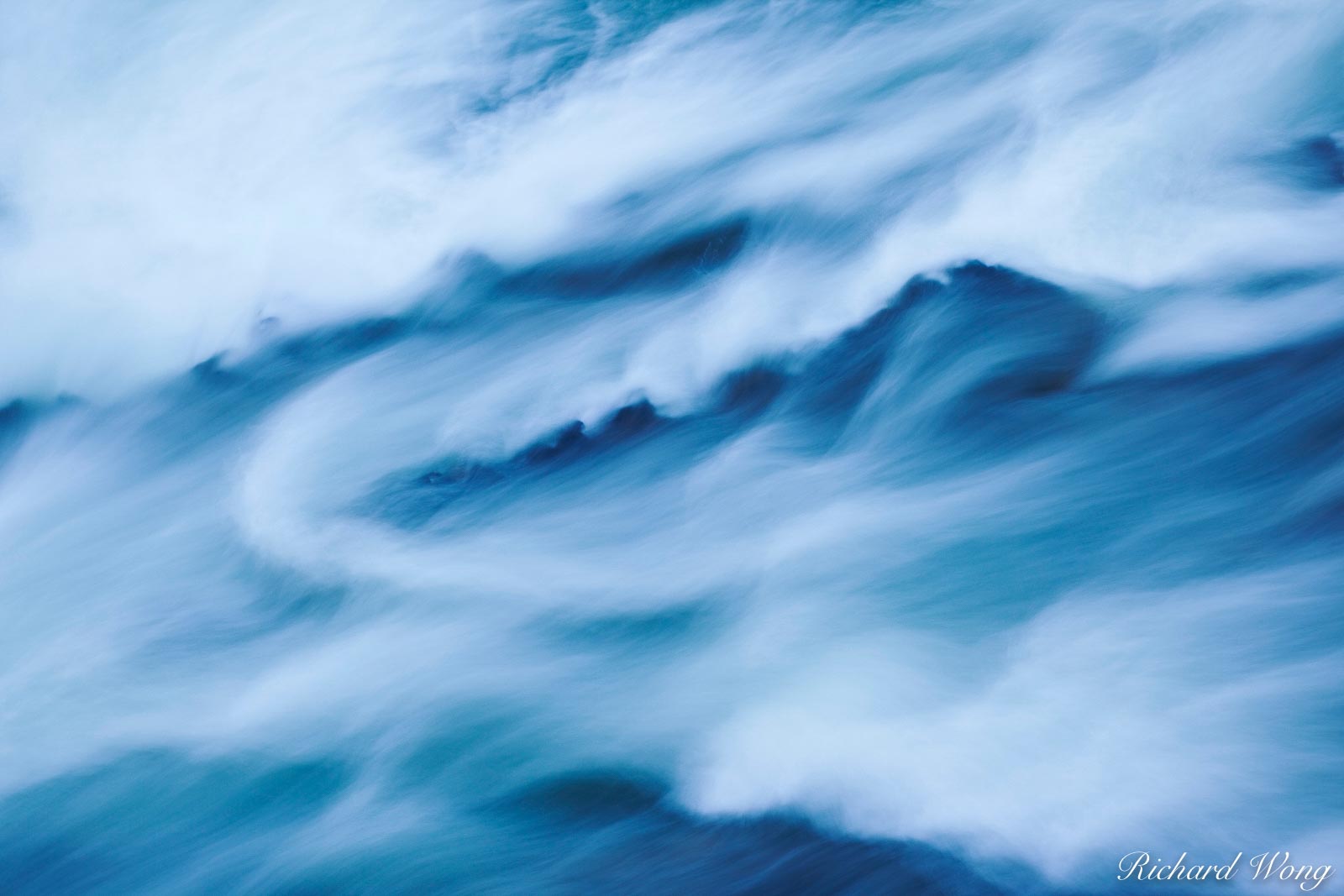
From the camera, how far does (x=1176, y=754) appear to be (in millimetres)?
3125

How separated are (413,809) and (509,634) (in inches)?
25.6

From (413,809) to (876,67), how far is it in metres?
3.76

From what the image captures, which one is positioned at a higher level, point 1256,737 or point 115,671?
point 115,671

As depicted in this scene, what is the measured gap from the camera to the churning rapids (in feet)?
10.9

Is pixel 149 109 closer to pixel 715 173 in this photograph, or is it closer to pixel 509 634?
pixel 715 173

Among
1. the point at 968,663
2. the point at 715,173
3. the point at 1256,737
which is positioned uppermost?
the point at 715,173

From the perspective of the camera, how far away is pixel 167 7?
709 centimetres

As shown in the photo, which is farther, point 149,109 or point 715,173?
point 149,109

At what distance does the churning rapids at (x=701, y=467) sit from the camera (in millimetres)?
3314

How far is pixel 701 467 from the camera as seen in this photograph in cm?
428

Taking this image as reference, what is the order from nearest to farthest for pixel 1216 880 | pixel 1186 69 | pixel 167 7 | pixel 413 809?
pixel 1216 880, pixel 413 809, pixel 1186 69, pixel 167 7

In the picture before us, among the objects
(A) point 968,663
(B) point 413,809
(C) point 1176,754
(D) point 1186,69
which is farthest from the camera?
(D) point 1186,69

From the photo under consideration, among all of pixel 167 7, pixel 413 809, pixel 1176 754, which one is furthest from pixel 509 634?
pixel 167 7

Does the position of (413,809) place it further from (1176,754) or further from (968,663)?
(1176,754)
